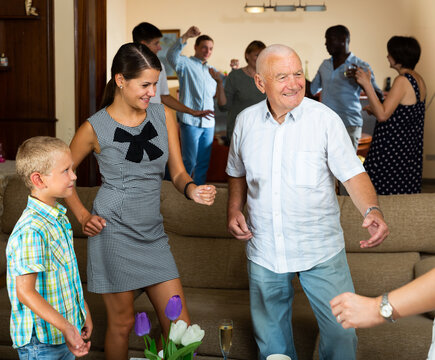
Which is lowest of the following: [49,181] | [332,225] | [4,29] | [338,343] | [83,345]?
[338,343]

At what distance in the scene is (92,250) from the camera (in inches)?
87.0

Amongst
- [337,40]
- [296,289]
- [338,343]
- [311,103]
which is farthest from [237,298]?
[337,40]

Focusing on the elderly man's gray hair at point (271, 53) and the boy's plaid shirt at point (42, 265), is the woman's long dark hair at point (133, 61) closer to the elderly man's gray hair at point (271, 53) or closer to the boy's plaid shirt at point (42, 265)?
the elderly man's gray hair at point (271, 53)

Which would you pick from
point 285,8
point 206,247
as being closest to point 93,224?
point 206,247

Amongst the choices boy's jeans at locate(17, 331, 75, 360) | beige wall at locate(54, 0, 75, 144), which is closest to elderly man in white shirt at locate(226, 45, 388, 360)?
boy's jeans at locate(17, 331, 75, 360)

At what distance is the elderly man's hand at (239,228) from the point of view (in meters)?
2.13

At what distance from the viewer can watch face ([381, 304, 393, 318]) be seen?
4.38 feet

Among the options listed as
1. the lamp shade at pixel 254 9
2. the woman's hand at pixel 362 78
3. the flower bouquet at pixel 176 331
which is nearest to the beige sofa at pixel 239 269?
the flower bouquet at pixel 176 331

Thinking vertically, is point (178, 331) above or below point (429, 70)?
below

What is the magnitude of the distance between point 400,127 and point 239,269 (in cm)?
160

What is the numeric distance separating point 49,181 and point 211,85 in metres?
4.08

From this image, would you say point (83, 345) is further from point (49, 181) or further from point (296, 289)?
point (296, 289)

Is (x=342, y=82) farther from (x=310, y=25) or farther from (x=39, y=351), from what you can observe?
(x=310, y=25)

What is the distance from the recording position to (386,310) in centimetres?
A: 134
